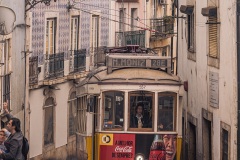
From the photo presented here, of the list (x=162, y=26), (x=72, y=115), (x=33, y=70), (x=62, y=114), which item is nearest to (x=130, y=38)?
(x=162, y=26)

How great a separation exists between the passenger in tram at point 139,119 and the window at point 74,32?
18600 mm

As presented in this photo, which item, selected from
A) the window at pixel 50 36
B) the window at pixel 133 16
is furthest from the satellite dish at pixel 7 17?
the window at pixel 133 16

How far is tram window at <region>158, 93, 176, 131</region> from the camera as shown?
24459mm

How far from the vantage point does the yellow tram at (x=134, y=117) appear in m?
24.3

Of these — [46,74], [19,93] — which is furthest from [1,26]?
[46,74]

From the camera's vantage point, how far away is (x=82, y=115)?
84.7 ft

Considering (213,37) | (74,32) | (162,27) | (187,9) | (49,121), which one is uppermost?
(187,9)

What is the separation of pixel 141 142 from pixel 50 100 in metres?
16.5

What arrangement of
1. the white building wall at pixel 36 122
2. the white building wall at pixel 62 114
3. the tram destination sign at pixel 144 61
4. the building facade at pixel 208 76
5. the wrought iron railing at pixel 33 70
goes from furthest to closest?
the white building wall at pixel 62 114
the white building wall at pixel 36 122
the wrought iron railing at pixel 33 70
the tram destination sign at pixel 144 61
the building facade at pixel 208 76

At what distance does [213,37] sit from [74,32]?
57.2ft

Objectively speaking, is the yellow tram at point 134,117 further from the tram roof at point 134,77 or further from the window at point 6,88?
the window at point 6,88

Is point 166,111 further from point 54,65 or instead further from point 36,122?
point 54,65

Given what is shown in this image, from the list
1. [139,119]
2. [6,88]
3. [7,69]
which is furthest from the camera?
[7,69]

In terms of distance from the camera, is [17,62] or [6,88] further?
[17,62]
